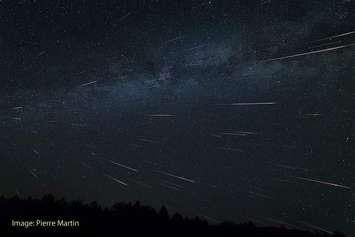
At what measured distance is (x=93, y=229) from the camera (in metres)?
21.3

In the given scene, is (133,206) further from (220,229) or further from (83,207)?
(220,229)

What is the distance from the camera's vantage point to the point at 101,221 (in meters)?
23.3

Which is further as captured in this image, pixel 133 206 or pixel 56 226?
pixel 133 206

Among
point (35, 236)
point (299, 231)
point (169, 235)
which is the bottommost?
point (299, 231)

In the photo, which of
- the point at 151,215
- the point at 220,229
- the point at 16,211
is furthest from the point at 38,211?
the point at 220,229

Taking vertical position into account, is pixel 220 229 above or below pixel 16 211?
below

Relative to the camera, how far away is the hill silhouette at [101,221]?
2034 cm

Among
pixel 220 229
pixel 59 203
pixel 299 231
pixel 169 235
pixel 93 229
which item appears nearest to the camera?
pixel 93 229

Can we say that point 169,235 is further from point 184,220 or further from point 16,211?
point 16,211

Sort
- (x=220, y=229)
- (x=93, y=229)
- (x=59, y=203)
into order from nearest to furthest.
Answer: (x=93, y=229), (x=59, y=203), (x=220, y=229)

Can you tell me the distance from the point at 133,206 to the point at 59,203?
488cm

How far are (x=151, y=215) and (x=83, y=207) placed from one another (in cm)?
409

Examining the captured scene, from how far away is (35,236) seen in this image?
1911 cm

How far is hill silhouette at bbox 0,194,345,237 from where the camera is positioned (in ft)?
66.7
